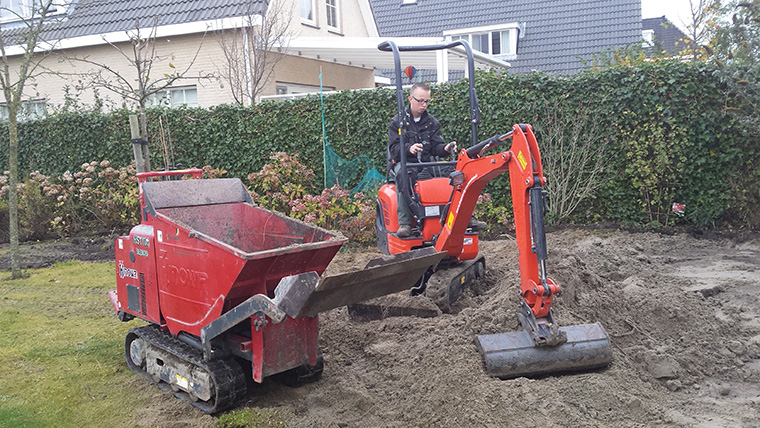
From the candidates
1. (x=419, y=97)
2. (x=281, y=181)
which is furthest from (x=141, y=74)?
(x=419, y=97)

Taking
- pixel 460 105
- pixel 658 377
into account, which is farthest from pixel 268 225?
pixel 460 105

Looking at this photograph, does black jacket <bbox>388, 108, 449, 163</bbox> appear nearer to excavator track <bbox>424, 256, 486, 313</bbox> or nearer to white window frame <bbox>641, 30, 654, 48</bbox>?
excavator track <bbox>424, 256, 486, 313</bbox>

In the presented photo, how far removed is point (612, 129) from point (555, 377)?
636 centimetres

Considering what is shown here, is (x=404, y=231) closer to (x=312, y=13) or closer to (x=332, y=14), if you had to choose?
(x=312, y=13)

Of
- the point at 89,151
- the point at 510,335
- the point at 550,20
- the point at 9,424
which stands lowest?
the point at 9,424

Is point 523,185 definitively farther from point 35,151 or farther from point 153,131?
point 35,151

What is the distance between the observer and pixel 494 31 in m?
23.5

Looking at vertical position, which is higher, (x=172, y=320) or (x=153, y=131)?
(x=153, y=131)

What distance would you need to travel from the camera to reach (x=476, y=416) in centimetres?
364

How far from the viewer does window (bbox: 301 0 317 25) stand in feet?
54.7

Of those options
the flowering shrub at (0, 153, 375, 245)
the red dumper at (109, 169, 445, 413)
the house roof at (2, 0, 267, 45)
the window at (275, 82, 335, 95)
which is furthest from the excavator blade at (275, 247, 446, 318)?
the window at (275, 82, 335, 95)

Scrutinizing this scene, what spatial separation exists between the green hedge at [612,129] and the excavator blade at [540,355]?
5.96m

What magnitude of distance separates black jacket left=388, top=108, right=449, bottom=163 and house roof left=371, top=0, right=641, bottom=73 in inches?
598

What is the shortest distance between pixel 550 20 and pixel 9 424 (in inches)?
891
